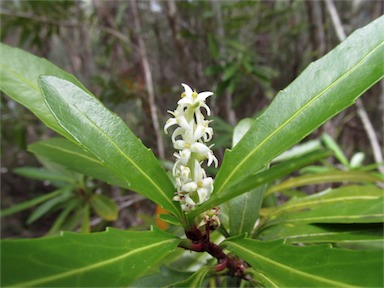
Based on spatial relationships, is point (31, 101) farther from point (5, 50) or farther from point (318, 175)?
point (318, 175)

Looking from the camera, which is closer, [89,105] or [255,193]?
[89,105]

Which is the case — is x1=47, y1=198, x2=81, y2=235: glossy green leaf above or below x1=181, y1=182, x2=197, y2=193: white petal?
above

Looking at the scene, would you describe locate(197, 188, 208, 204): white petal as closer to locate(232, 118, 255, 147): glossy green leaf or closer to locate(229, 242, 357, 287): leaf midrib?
locate(229, 242, 357, 287): leaf midrib

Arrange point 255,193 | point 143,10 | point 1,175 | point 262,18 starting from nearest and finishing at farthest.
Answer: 1. point 255,193
2. point 262,18
3. point 143,10
4. point 1,175

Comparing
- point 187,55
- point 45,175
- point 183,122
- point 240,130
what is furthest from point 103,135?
point 187,55

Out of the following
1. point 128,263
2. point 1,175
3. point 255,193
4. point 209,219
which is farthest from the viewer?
point 1,175

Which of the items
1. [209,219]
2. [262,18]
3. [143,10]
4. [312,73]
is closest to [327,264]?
[209,219]

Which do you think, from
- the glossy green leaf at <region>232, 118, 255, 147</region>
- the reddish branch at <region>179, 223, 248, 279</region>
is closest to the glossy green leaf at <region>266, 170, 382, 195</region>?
the glossy green leaf at <region>232, 118, 255, 147</region>
